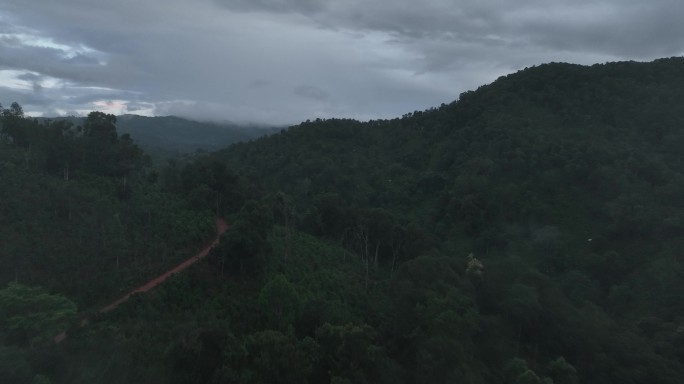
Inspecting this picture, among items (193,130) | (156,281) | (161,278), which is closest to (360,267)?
(161,278)

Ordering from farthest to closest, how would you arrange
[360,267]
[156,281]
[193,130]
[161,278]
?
Answer: 1. [193,130]
2. [360,267]
3. [161,278]
4. [156,281]

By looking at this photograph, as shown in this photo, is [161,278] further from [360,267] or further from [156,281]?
[360,267]

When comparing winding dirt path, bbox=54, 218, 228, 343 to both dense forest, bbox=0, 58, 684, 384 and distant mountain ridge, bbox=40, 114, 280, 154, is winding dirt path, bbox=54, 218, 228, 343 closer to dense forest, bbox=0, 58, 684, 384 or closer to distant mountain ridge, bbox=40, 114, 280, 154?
dense forest, bbox=0, 58, 684, 384

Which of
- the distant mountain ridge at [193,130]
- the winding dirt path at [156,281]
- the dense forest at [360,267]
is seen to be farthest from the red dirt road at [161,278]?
the distant mountain ridge at [193,130]

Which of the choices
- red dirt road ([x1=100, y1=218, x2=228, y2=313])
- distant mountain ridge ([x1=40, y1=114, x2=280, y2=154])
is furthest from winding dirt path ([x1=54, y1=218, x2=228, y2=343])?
distant mountain ridge ([x1=40, y1=114, x2=280, y2=154])

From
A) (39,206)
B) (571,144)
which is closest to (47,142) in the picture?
(39,206)

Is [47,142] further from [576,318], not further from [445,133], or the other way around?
[445,133]

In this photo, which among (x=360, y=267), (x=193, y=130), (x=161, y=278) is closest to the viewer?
(x=161, y=278)

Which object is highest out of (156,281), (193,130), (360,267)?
(193,130)
